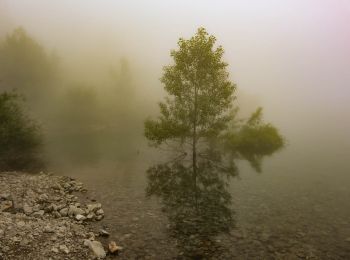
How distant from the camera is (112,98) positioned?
347ft

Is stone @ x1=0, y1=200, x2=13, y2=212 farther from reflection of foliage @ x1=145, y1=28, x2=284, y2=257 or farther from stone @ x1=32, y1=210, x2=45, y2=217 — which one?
reflection of foliage @ x1=145, y1=28, x2=284, y2=257

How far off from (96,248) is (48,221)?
4972 mm

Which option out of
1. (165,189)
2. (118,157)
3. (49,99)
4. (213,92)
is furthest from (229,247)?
(49,99)

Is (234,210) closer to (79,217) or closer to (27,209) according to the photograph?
(79,217)

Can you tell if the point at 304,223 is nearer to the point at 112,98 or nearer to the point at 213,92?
the point at 213,92

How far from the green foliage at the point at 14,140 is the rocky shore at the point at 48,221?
1058 centimetres

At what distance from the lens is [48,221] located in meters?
23.5

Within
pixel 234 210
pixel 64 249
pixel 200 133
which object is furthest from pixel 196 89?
pixel 64 249

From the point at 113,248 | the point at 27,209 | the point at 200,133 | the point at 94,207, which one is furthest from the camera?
the point at 200,133

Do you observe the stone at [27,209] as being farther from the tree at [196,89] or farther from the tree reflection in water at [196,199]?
the tree at [196,89]

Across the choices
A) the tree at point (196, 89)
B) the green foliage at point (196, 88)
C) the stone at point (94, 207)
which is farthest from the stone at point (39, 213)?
the green foliage at point (196, 88)

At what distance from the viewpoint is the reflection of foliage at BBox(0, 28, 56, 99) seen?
102 m

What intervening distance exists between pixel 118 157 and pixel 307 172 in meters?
24.7

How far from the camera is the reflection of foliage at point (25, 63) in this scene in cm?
10162
